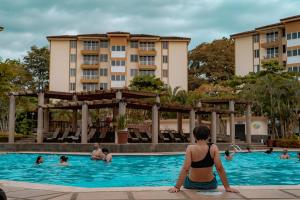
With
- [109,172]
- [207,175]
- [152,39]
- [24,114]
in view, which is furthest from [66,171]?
[152,39]

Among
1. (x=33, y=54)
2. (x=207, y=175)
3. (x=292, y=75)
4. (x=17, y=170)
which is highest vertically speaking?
(x=33, y=54)

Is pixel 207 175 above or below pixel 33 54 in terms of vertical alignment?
below

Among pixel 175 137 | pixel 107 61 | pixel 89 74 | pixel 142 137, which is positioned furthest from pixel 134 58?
pixel 142 137

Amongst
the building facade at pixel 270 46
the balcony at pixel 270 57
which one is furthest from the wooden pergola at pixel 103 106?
the balcony at pixel 270 57

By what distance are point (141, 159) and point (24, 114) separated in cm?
3082

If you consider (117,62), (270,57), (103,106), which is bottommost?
(103,106)

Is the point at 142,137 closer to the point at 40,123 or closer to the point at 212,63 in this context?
the point at 40,123

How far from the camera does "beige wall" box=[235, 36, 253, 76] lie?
63.0 meters

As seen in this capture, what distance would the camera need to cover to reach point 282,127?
4106 centimetres

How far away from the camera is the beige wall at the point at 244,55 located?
63.0 metres

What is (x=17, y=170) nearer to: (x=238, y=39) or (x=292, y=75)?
(x=292, y=75)

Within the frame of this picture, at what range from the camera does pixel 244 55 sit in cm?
6394

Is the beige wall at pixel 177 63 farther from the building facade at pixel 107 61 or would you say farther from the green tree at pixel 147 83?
the green tree at pixel 147 83

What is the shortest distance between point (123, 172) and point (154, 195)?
35.5 ft
